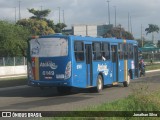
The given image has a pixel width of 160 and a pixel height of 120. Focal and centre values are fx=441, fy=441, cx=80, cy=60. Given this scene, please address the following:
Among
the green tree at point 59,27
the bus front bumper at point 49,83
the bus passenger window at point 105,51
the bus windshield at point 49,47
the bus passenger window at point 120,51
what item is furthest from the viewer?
the green tree at point 59,27

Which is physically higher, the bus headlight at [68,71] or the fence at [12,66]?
the bus headlight at [68,71]

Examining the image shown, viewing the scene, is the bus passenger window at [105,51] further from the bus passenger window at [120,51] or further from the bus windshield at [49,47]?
the bus windshield at [49,47]

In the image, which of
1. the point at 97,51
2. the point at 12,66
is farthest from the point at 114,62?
the point at 12,66

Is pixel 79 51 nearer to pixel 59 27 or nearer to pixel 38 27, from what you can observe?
pixel 38 27

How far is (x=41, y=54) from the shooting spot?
21359 millimetres

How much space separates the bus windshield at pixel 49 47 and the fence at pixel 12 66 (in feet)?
103

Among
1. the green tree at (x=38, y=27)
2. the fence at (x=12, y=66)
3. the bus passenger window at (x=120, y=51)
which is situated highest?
the green tree at (x=38, y=27)

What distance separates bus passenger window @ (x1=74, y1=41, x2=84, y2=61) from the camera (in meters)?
21.2

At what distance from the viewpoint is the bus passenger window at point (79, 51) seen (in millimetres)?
21219

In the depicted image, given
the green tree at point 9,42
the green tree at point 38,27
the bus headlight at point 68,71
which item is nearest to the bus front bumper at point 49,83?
the bus headlight at point 68,71

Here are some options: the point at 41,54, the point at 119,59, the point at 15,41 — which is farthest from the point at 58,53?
the point at 15,41

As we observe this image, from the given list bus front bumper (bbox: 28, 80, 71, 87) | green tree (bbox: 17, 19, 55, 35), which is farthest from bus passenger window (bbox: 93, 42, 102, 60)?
green tree (bbox: 17, 19, 55, 35)

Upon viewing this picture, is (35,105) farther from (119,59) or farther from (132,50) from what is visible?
(132,50)

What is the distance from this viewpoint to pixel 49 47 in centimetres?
2116
